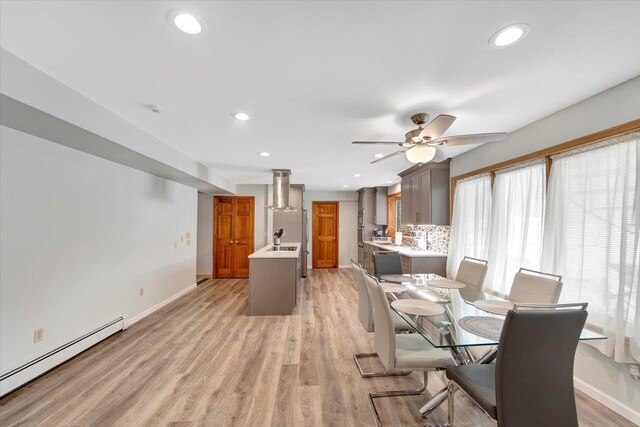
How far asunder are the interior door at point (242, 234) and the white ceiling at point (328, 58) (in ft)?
13.7

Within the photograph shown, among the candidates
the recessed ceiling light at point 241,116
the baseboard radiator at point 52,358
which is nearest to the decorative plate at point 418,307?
the recessed ceiling light at point 241,116

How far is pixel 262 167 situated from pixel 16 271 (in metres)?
3.19

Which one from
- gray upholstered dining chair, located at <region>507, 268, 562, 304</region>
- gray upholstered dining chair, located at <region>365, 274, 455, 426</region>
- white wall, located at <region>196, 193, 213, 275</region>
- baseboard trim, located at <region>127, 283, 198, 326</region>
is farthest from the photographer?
white wall, located at <region>196, 193, 213, 275</region>

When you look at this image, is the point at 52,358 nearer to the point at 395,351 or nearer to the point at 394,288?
the point at 395,351

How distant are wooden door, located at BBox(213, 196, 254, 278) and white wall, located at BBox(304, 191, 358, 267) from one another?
1.94 m

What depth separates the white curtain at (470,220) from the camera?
3.42 meters

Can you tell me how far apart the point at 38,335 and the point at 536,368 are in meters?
3.73

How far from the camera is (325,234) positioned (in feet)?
26.1

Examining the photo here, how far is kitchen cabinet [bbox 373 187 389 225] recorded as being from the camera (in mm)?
7098

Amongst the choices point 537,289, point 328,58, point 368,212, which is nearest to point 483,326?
point 537,289

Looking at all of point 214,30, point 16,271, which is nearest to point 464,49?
point 214,30

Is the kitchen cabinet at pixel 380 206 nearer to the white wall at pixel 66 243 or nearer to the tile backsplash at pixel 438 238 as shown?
the tile backsplash at pixel 438 238

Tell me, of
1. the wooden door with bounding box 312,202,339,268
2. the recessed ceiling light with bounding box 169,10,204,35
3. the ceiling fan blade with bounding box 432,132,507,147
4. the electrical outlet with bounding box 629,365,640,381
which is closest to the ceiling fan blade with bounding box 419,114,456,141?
the ceiling fan blade with bounding box 432,132,507,147

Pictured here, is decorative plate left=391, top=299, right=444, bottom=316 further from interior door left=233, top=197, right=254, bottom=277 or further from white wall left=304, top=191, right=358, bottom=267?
white wall left=304, top=191, right=358, bottom=267
